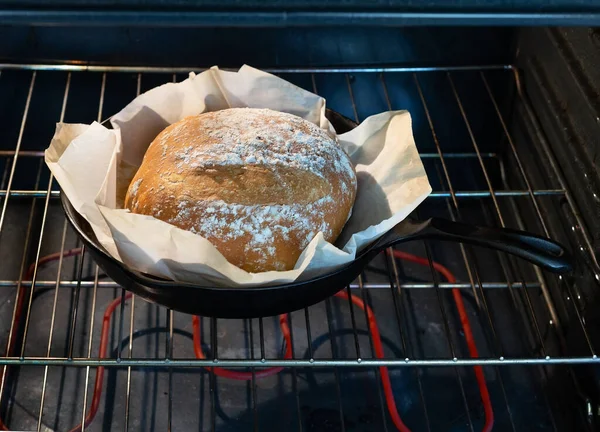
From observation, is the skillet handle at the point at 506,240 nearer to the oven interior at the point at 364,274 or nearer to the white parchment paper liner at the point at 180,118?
the white parchment paper liner at the point at 180,118

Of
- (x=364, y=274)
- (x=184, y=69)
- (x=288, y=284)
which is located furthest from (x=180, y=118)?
(x=364, y=274)

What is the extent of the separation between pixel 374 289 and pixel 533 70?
0.54 meters

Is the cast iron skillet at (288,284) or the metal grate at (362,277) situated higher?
the metal grate at (362,277)

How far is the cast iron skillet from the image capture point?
0.71 metres

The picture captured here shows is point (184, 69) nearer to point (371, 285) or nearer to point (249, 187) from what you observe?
point (249, 187)

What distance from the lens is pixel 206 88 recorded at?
1.00 metres

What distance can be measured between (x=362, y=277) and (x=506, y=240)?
0.51 m

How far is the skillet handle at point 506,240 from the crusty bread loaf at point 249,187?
4.8 inches

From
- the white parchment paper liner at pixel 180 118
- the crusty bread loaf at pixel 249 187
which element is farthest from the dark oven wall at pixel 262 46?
the crusty bread loaf at pixel 249 187

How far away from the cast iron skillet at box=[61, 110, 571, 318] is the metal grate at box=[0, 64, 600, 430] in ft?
1.06

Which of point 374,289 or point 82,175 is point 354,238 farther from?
point 374,289

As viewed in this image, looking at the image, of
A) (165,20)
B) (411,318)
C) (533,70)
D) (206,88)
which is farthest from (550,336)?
(165,20)

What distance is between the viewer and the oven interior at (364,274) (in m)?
1.04

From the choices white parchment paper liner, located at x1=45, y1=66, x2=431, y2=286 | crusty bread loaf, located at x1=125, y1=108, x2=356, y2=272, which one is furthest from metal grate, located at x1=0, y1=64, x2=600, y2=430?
crusty bread loaf, located at x1=125, y1=108, x2=356, y2=272
